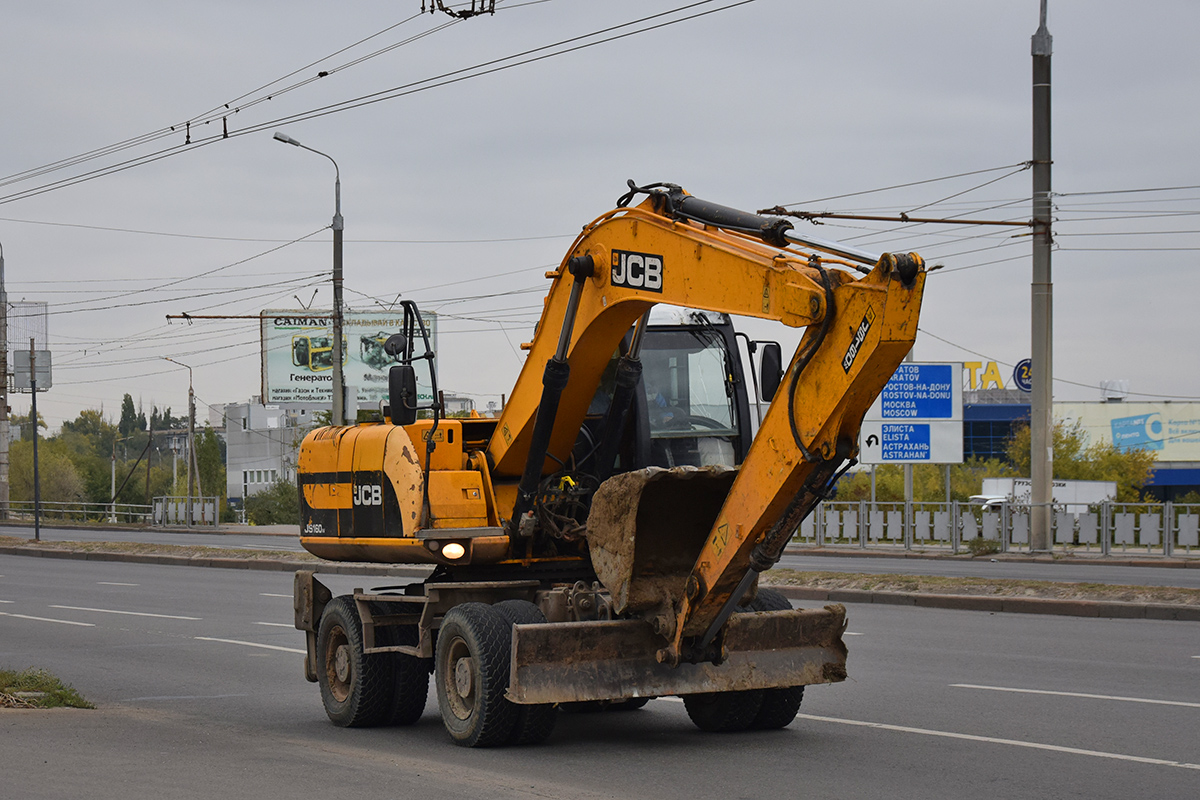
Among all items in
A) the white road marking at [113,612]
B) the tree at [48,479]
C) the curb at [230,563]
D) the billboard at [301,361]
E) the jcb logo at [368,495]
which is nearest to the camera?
the jcb logo at [368,495]

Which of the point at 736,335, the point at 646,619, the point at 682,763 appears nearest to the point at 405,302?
the point at 736,335

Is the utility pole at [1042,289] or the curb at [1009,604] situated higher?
the utility pole at [1042,289]

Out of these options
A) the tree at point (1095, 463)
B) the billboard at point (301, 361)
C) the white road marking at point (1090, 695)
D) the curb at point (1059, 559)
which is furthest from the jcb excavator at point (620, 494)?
the tree at point (1095, 463)

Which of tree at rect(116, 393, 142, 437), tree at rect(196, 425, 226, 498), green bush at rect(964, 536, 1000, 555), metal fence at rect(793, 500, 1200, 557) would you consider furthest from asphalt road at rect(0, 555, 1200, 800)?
tree at rect(116, 393, 142, 437)

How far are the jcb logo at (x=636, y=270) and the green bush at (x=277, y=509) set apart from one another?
→ 206ft

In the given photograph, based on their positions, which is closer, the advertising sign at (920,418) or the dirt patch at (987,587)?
the dirt patch at (987,587)

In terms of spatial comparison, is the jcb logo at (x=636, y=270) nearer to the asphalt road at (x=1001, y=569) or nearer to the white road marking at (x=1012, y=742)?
the white road marking at (x=1012, y=742)

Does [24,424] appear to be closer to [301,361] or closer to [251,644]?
[301,361]

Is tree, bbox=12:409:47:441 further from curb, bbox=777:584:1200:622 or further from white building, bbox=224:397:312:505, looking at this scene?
curb, bbox=777:584:1200:622

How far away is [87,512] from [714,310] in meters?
59.6

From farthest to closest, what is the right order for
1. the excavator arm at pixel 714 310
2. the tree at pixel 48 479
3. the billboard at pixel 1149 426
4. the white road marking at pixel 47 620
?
the tree at pixel 48 479 → the billboard at pixel 1149 426 → the white road marking at pixel 47 620 → the excavator arm at pixel 714 310

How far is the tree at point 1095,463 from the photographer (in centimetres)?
6388

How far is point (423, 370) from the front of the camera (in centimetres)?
6938

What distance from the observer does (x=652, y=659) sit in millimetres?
8750
